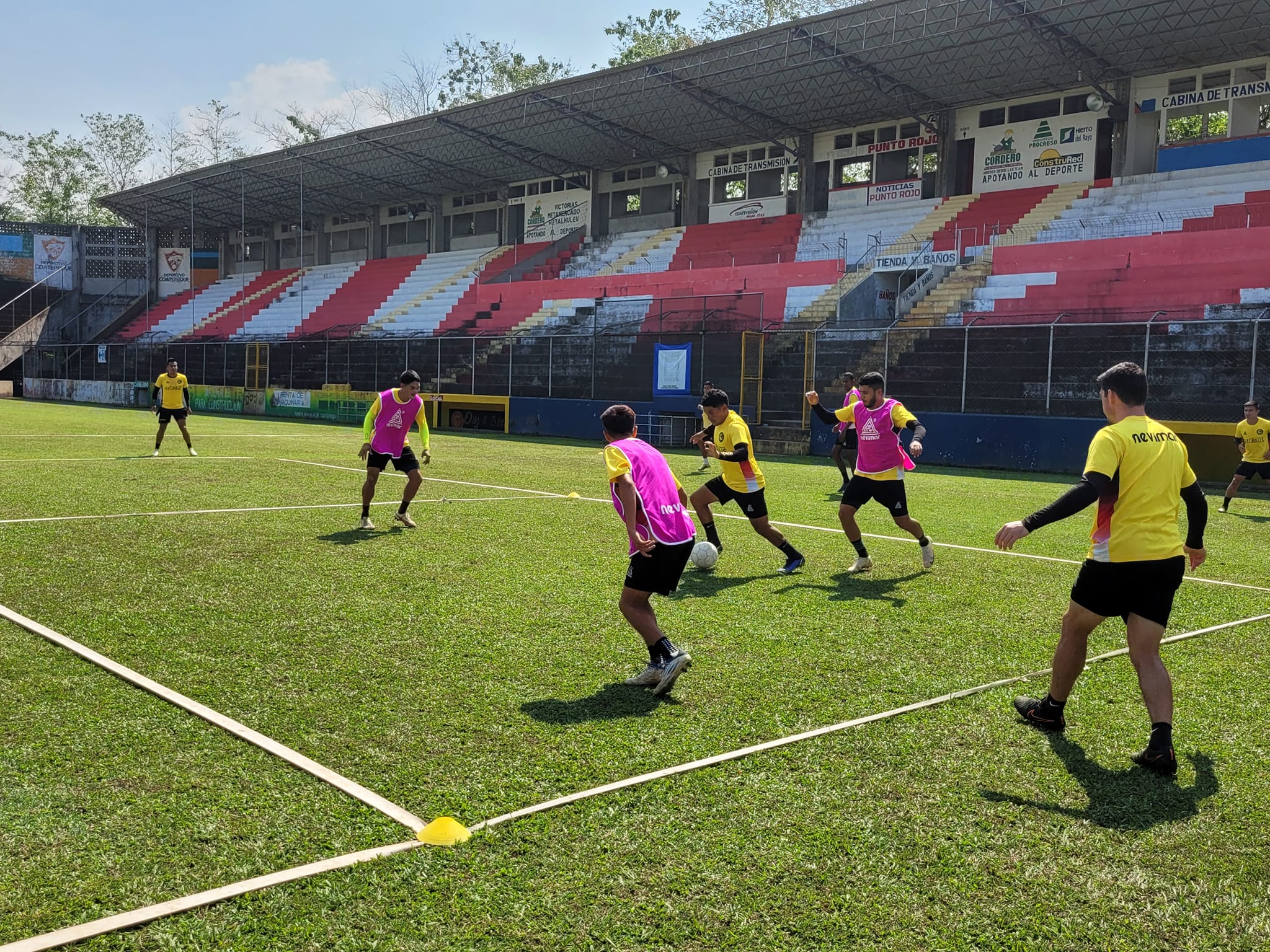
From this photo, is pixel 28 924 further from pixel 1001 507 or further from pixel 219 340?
pixel 219 340

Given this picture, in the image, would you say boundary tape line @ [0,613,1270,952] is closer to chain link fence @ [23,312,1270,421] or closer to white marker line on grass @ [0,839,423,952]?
white marker line on grass @ [0,839,423,952]

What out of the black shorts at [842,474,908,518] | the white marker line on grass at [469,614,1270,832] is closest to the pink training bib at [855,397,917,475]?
the black shorts at [842,474,908,518]

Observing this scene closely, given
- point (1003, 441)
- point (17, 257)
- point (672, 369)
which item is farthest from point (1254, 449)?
point (17, 257)

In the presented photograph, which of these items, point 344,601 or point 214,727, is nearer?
point 214,727

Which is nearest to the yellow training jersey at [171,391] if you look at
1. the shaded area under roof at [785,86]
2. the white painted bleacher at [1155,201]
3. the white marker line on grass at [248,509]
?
the white marker line on grass at [248,509]

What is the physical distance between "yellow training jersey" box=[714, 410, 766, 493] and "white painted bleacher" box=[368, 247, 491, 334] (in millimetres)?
33076

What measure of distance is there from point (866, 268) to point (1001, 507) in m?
17.1

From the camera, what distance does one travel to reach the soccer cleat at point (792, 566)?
379 inches

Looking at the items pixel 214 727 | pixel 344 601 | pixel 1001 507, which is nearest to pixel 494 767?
pixel 214 727

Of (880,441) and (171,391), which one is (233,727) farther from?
(171,391)

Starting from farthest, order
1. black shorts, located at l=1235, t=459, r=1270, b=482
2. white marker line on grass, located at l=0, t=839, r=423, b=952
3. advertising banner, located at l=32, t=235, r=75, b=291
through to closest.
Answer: advertising banner, located at l=32, t=235, r=75, b=291 < black shorts, located at l=1235, t=459, r=1270, b=482 < white marker line on grass, located at l=0, t=839, r=423, b=952

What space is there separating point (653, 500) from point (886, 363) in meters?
20.1

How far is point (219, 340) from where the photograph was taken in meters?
48.8

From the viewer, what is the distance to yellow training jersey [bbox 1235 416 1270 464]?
51.4ft
